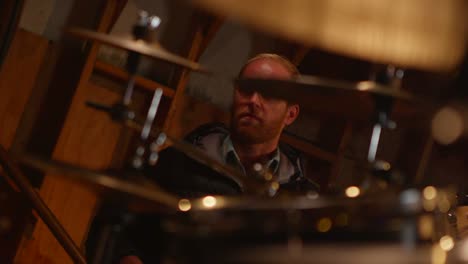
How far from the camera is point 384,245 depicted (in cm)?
95

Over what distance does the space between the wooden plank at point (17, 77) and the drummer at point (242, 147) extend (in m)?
0.90

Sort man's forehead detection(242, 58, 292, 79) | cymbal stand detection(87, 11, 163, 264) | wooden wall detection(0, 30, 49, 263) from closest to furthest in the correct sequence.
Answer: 1. cymbal stand detection(87, 11, 163, 264)
2. man's forehead detection(242, 58, 292, 79)
3. wooden wall detection(0, 30, 49, 263)

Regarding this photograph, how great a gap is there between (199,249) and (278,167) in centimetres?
138

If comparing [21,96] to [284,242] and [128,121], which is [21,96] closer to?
[128,121]

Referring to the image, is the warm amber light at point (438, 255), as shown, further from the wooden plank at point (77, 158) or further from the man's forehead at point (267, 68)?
the wooden plank at point (77, 158)

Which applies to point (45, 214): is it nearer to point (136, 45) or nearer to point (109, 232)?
point (109, 232)

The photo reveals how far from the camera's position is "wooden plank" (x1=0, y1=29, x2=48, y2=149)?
2.82 m

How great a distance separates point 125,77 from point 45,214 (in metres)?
0.94

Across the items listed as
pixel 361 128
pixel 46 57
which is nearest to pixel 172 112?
pixel 46 57

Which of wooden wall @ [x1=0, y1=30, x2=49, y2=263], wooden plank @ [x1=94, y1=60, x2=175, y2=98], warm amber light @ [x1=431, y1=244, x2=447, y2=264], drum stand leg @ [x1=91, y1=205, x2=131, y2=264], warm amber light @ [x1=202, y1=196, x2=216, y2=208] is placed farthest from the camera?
wooden plank @ [x1=94, y1=60, x2=175, y2=98]

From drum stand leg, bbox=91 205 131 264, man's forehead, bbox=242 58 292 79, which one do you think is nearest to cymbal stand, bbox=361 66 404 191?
drum stand leg, bbox=91 205 131 264

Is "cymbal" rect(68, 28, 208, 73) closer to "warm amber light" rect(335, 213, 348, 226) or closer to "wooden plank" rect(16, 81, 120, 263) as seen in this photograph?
"warm amber light" rect(335, 213, 348, 226)

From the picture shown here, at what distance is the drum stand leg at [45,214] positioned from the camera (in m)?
2.26

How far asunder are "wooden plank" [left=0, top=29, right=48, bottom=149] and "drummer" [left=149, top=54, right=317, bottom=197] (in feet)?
2.95
